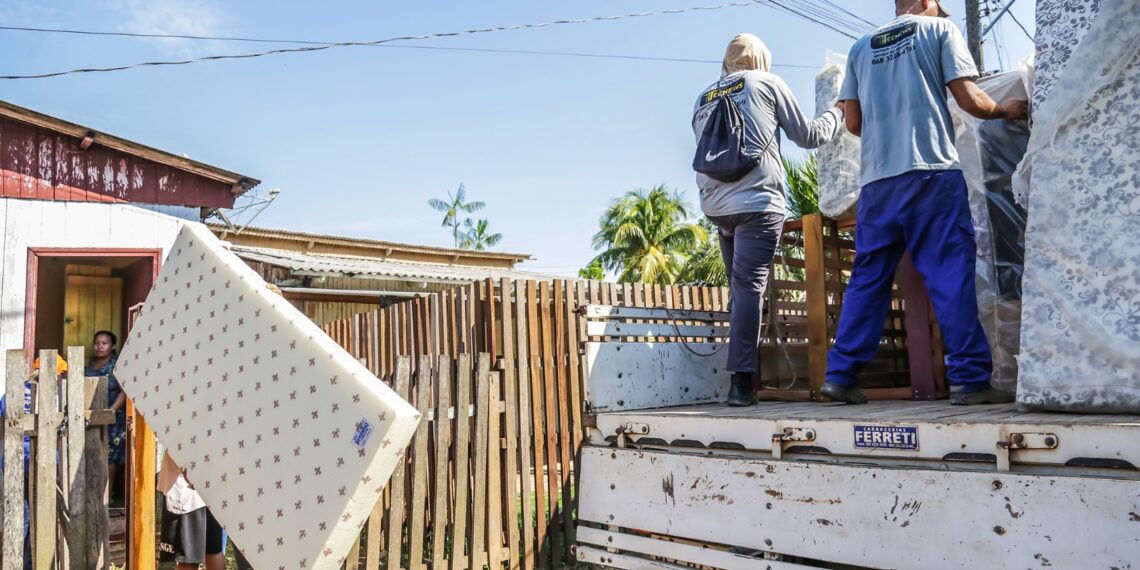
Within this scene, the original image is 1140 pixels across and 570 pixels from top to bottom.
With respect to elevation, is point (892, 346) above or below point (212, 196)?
below

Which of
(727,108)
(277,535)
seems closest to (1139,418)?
(727,108)

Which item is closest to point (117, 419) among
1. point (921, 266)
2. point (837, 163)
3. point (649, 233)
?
point (837, 163)

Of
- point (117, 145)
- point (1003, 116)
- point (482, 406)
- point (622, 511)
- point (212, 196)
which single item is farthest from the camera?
point (212, 196)

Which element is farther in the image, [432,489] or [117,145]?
[117,145]

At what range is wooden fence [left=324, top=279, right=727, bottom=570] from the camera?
428 centimetres

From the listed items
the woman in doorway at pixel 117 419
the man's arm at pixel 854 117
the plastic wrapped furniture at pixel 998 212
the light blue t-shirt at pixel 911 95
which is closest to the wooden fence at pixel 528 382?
the plastic wrapped furniture at pixel 998 212

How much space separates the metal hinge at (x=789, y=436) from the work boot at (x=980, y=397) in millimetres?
927

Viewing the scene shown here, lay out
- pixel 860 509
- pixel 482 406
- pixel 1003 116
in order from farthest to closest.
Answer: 1. pixel 482 406
2. pixel 1003 116
3. pixel 860 509

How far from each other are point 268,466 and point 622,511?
4.25 ft

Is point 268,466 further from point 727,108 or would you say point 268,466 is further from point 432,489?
point 432,489

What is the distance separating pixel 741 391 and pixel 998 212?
56.1 inches

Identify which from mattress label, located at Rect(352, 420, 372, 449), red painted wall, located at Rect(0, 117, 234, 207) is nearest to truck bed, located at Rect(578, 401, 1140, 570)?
mattress label, located at Rect(352, 420, 372, 449)

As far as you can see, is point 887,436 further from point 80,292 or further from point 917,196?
point 80,292

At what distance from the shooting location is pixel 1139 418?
2043mm
